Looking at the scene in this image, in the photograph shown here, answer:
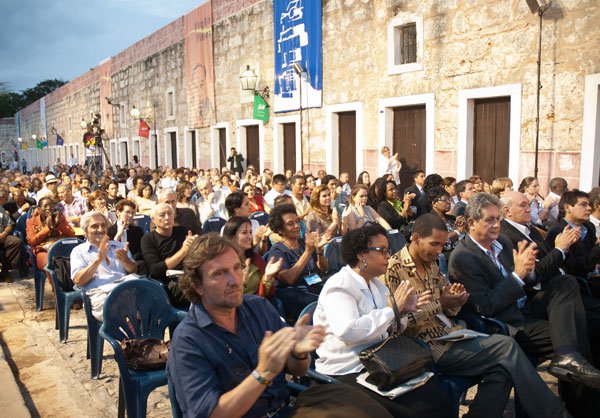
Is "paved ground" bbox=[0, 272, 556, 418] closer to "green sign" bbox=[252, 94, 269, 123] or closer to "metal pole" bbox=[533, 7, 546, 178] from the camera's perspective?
"metal pole" bbox=[533, 7, 546, 178]

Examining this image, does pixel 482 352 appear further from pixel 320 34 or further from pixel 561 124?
pixel 320 34

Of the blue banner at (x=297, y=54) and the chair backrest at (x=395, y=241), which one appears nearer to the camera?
the chair backrest at (x=395, y=241)

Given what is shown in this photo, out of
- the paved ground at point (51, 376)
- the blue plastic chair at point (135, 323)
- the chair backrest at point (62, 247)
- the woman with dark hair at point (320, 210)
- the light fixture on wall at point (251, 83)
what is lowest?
the paved ground at point (51, 376)

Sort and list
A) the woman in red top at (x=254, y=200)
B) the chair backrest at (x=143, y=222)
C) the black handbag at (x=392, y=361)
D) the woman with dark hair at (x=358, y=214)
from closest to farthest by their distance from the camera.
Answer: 1. the black handbag at (x=392, y=361)
2. the woman with dark hair at (x=358, y=214)
3. the chair backrest at (x=143, y=222)
4. the woman in red top at (x=254, y=200)

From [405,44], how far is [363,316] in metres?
9.47

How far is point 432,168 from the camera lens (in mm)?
10531

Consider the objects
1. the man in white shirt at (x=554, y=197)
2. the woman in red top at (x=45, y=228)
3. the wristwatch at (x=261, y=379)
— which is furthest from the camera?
the man in white shirt at (x=554, y=197)

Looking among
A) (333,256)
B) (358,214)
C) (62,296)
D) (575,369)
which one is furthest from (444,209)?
(62,296)

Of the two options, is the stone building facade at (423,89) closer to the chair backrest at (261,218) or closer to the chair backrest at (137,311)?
the chair backrest at (261,218)

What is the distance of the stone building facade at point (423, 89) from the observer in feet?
26.9

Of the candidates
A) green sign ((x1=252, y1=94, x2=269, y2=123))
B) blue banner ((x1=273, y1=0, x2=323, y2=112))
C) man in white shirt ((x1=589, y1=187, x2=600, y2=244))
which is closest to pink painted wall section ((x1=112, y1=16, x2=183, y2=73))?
green sign ((x1=252, y1=94, x2=269, y2=123))

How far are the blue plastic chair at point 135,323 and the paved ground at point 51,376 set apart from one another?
1.59 feet

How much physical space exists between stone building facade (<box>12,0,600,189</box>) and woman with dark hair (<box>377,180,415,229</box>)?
2.78 meters

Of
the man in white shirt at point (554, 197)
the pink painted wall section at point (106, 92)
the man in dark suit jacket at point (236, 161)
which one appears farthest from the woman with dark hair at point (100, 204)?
the pink painted wall section at point (106, 92)
